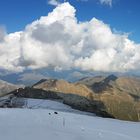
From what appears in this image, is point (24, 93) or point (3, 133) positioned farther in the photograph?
point (24, 93)

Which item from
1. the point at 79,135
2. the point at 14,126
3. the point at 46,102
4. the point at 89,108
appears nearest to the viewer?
the point at 79,135

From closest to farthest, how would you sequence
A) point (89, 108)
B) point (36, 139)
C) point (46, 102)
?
point (36, 139), point (46, 102), point (89, 108)

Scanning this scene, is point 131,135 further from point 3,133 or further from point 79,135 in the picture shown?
point 3,133

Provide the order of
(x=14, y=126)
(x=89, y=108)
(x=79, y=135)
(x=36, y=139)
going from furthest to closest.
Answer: (x=89, y=108) → (x=14, y=126) → (x=79, y=135) → (x=36, y=139)

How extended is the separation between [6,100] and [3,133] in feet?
107

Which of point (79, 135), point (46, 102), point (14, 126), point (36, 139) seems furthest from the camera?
point (46, 102)

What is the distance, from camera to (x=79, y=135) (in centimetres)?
1338

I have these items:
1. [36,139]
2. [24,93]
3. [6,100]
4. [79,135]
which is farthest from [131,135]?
[24,93]

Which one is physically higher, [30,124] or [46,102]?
[46,102]

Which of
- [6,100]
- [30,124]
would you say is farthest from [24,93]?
→ [30,124]

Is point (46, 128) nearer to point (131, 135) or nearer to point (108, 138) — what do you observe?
point (108, 138)

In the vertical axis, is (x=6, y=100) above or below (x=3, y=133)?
above

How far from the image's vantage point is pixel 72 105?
44.5 metres

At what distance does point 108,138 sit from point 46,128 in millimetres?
2779
